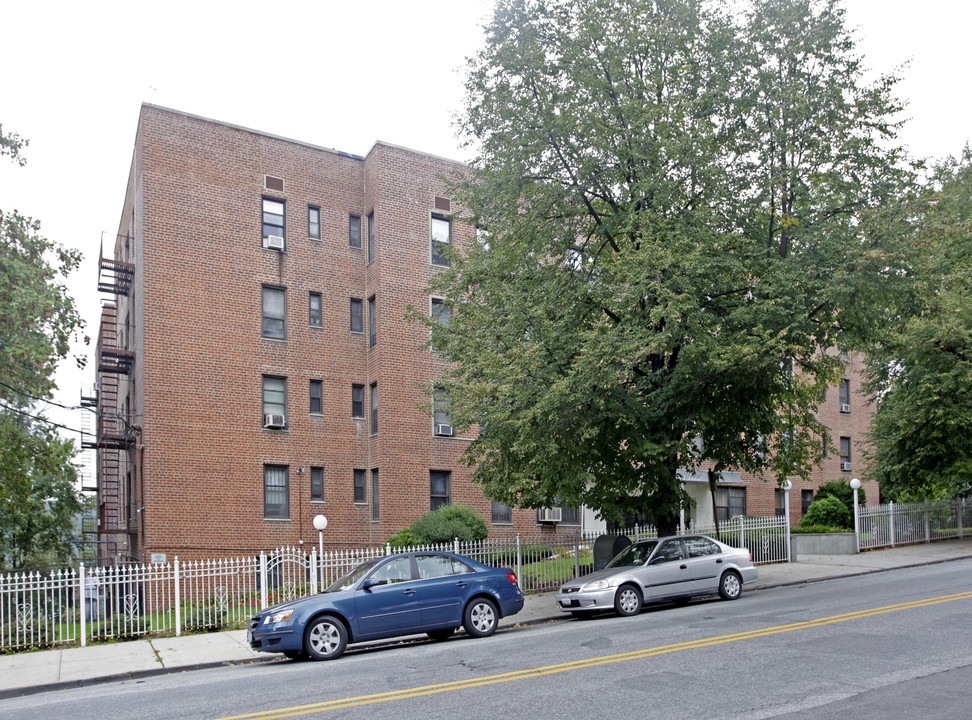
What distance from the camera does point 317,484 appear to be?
27.4 meters

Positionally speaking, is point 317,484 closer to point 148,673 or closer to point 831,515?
point 148,673

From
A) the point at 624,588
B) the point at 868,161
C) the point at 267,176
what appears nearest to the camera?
the point at 624,588

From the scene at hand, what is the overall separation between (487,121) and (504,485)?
26.1 ft

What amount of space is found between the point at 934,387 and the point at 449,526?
1534cm

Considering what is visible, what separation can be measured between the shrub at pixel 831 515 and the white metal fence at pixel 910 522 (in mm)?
1277

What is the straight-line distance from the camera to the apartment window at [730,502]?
39.1m

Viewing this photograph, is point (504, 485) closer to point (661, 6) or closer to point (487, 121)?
point (487, 121)

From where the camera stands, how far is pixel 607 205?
62.4ft

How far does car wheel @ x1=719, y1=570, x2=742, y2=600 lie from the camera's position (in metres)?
17.1

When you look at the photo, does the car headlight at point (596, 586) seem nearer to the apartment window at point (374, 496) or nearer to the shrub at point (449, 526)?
the shrub at point (449, 526)

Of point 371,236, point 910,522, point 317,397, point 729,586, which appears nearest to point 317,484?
point 317,397

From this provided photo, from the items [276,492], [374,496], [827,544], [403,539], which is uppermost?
[276,492]

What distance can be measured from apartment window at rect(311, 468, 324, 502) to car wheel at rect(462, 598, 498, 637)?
13.9m

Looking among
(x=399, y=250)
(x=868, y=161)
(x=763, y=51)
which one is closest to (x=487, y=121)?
(x=763, y=51)
